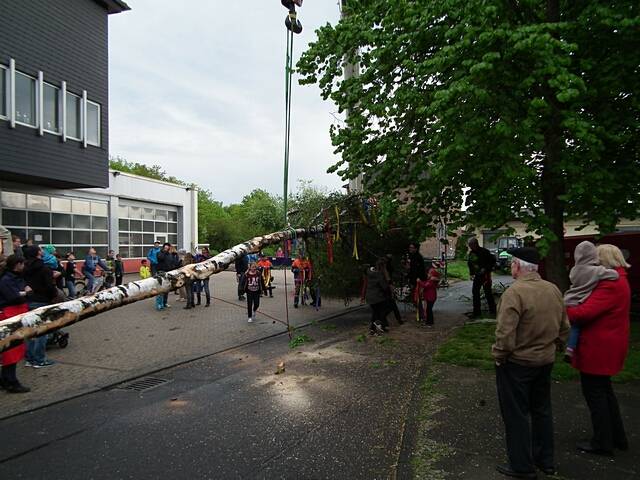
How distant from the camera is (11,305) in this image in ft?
20.2

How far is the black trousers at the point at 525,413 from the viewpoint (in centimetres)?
361

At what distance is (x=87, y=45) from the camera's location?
19938mm

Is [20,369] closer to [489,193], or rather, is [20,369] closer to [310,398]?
[310,398]

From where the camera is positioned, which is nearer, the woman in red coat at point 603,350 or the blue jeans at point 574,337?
the woman in red coat at point 603,350

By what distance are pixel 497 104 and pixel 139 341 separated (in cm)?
791

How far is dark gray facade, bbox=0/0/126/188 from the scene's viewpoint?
1647cm

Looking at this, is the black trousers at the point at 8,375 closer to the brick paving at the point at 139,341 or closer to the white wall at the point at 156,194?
the brick paving at the point at 139,341

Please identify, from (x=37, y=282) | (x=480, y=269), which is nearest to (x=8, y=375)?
(x=37, y=282)

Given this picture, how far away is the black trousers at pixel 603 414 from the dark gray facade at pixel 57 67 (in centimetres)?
1835

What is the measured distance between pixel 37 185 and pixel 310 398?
61.9 ft

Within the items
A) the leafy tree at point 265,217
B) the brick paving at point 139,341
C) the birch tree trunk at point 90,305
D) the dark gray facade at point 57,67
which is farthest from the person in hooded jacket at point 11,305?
the leafy tree at point 265,217

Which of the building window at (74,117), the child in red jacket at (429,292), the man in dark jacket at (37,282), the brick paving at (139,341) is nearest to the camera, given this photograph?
the brick paving at (139,341)

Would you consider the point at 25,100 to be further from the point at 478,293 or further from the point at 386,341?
the point at 478,293

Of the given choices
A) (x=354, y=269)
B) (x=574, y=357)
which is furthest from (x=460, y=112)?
(x=354, y=269)
